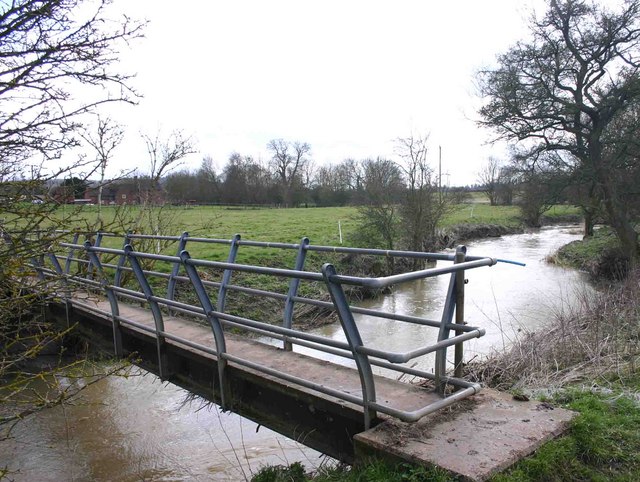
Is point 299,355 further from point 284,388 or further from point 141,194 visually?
point 141,194

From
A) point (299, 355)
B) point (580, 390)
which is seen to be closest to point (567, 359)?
point (580, 390)

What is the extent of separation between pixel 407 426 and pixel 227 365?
188 centimetres

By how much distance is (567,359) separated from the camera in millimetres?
5102

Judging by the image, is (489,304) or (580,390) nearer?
(580,390)

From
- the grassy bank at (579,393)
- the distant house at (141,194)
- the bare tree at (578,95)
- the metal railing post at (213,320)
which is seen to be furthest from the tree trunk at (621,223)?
the metal railing post at (213,320)

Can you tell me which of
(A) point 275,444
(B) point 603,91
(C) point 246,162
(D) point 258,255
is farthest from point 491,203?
(A) point 275,444

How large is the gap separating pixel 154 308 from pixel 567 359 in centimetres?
420

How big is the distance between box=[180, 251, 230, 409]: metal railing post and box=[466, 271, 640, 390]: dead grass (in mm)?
2330

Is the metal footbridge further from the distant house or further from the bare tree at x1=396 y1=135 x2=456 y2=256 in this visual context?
the bare tree at x1=396 y1=135 x2=456 y2=256

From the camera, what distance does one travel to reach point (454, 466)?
8.15ft

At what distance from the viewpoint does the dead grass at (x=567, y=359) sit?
14.8 ft

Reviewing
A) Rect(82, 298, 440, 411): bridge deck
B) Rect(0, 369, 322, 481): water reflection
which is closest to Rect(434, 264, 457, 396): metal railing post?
Rect(82, 298, 440, 411): bridge deck

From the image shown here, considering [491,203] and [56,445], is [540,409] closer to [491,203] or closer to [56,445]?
[56,445]

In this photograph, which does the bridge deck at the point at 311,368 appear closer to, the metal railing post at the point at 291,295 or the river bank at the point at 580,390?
the metal railing post at the point at 291,295
